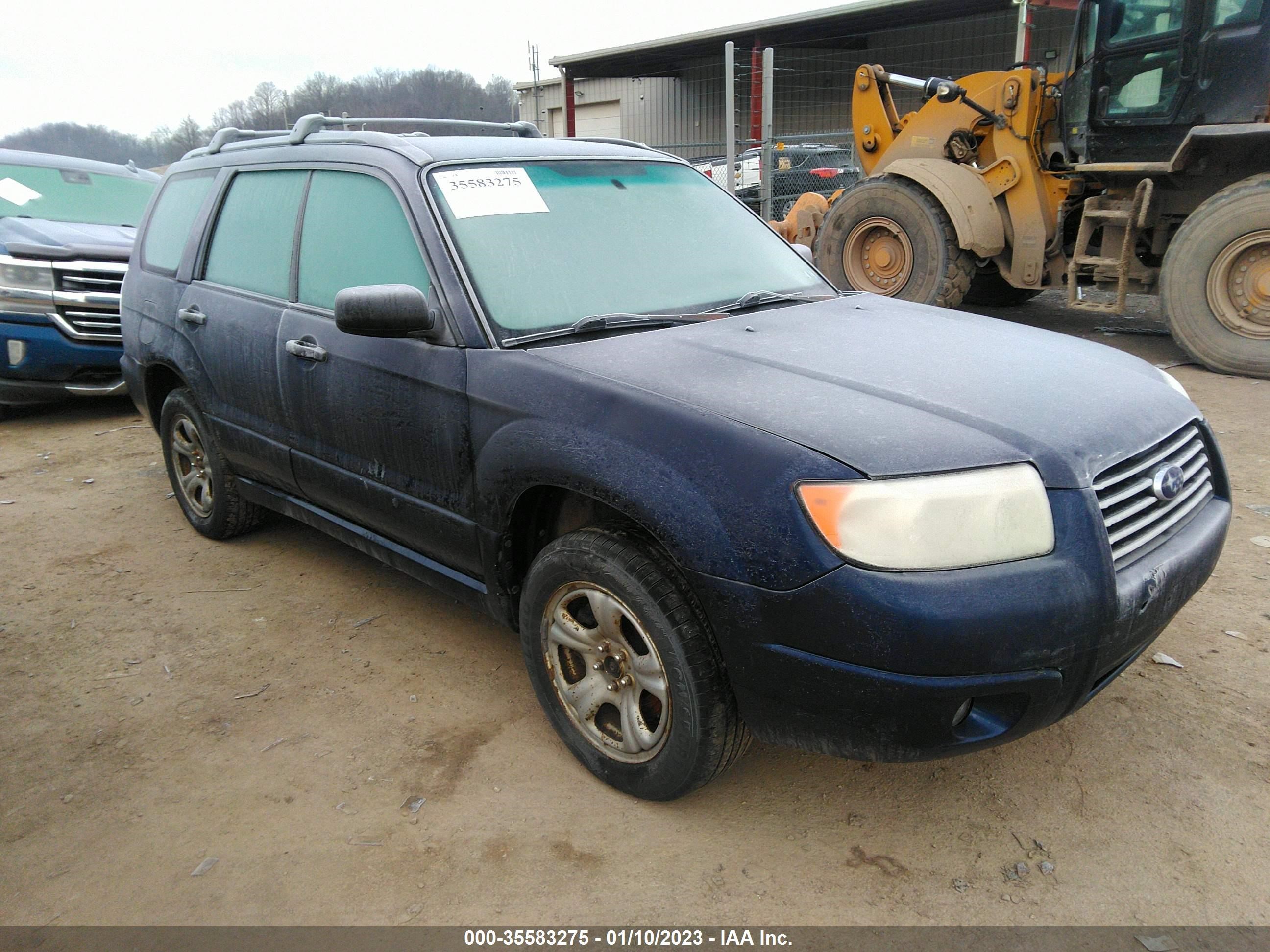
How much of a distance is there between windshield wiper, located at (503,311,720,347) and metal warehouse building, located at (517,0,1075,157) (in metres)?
10.6

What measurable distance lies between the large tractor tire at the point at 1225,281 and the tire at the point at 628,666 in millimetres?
6208

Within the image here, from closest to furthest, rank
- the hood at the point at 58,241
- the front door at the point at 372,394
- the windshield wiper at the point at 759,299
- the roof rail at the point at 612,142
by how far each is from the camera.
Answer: the front door at the point at 372,394
the windshield wiper at the point at 759,299
the roof rail at the point at 612,142
the hood at the point at 58,241

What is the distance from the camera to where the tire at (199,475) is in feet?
14.1

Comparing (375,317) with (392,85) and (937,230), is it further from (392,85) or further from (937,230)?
(392,85)

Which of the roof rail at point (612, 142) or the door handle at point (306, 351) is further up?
the roof rail at point (612, 142)

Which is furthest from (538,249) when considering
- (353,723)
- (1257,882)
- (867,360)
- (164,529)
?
(164,529)

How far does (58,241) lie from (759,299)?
6.09 m

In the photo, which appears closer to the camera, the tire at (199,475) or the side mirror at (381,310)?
the side mirror at (381,310)

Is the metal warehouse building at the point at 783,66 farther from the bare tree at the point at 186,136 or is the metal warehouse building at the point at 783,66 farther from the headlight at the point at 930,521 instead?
the headlight at the point at 930,521

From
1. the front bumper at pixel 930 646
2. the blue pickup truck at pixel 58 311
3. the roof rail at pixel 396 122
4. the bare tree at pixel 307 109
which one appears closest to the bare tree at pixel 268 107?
the bare tree at pixel 307 109

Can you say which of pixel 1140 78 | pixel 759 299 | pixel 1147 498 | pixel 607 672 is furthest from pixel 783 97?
pixel 607 672

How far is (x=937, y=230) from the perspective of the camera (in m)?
8.10

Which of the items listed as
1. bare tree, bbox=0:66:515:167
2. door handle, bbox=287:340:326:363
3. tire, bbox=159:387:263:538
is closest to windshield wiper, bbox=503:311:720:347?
door handle, bbox=287:340:326:363

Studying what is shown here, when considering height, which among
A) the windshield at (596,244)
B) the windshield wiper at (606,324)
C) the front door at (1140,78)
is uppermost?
the front door at (1140,78)
